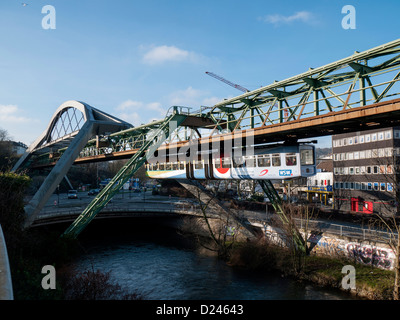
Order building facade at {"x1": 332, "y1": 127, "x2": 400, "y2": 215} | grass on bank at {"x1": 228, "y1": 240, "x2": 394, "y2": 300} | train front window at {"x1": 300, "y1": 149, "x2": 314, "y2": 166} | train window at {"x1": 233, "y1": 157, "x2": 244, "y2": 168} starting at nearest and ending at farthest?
grass on bank at {"x1": 228, "y1": 240, "x2": 394, "y2": 300}
train front window at {"x1": 300, "y1": 149, "x2": 314, "y2": 166}
train window at {"x1": 233, "y1": 157, "x2": 244, "y2": 168}
building facade at {"x1": 332, "y1": 127, "x2": 400, "y2": 215}

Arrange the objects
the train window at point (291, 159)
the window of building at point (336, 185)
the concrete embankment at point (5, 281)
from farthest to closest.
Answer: the window of building at point (336, 185)
the train window at point (291, 159)
the concrete embankment at point (5, 281)

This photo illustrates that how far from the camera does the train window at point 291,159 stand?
73.0 ft

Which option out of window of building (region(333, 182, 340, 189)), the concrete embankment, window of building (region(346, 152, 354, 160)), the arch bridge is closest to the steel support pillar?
the arch bridge

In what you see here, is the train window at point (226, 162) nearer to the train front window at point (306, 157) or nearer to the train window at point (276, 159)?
the train window at point (276, 159)

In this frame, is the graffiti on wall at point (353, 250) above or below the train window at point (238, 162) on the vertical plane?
below

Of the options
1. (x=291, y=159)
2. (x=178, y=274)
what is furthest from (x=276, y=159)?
(x=178, y=274)

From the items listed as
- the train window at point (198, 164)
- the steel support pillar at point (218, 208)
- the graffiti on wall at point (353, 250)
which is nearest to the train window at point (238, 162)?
the train window at point (198, 164)

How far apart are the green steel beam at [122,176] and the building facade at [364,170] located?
2686cm

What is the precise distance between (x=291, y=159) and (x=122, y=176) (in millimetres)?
17076

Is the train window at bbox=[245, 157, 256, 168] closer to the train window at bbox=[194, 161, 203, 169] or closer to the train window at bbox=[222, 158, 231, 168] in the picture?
the train window at bbox=[222, 158, 231, 168]

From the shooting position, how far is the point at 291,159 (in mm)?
22422

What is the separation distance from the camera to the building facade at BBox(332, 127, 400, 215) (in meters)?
37.6

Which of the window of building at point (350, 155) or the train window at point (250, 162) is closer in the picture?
the train window at point (250, 162)
